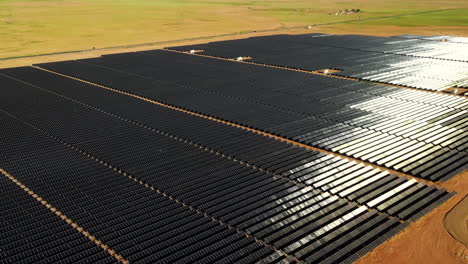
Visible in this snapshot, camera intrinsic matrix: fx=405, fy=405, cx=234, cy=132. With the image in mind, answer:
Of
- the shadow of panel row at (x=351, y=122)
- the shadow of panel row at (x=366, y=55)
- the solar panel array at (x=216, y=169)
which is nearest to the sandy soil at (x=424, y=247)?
the solar panel array at (x=216, y=169)

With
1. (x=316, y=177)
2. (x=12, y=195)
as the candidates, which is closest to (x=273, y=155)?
(x=316, y=177)

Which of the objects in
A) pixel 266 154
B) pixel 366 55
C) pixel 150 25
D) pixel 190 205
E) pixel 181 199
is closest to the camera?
pixel 190 205

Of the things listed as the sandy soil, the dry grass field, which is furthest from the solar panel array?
the dry grass field

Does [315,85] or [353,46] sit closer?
[315,85]

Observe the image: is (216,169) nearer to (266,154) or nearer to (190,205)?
(266,154)

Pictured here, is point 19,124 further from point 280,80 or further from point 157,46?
point 157,46

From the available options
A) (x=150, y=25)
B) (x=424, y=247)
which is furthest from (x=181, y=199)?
(x=150, y=25)

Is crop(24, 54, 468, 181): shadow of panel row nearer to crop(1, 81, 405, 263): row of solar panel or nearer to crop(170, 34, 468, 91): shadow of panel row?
crop(1, 81, 405, 263): row of solar panel
